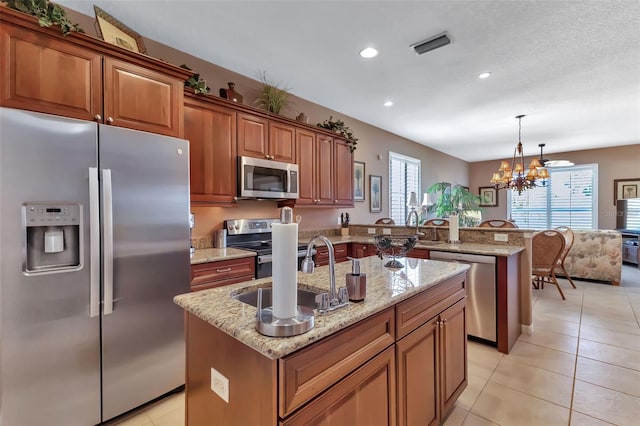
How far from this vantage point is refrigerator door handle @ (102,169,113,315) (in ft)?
5.63

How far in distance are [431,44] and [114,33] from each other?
2.54m

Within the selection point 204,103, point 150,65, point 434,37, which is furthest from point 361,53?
point 150,65

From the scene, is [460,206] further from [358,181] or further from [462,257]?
[462,257]

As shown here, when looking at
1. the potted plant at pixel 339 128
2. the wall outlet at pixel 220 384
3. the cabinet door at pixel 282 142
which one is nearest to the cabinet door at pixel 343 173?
the potted plant at pixel 339 128

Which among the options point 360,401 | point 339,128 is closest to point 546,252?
point 339,128

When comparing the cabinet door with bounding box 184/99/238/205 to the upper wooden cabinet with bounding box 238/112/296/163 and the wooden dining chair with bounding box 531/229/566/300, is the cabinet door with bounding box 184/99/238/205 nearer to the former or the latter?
the upper wooden cabinet with bounding box 238/112/296/163

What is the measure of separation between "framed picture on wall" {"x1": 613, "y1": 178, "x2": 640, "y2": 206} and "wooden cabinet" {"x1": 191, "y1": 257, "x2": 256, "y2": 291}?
29.2 feet

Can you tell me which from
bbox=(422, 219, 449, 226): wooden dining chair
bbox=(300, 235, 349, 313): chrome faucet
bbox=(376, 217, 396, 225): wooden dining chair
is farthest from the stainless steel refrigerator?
bbox=(422, 219, 449, 226): wooden dining chair

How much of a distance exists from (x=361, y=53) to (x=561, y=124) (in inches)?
179

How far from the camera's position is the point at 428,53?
9.27 feet

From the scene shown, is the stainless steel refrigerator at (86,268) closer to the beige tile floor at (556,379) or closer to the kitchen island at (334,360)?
the beige tile floor at (556,379)

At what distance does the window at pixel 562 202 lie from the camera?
7.37 metres

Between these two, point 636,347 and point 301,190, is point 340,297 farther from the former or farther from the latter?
point 636,347

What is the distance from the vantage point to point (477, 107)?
14.1ft
